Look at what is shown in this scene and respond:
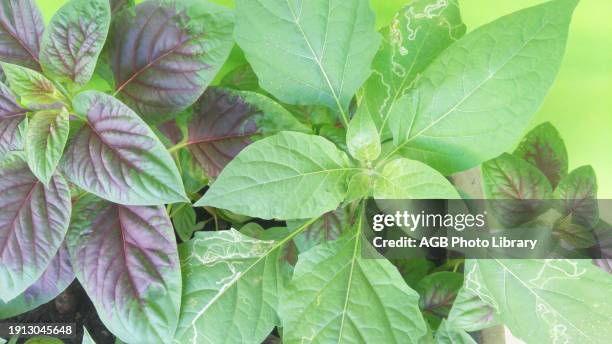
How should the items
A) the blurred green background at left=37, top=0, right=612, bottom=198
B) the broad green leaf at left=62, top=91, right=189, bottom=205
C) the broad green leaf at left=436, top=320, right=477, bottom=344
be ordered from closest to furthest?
the broad green leaf at left=62, top=91, right=189, bottom=205 < the broad green leaf at left=436, top=320, right=477, bottom=344 < the blurred green background at left=37, top=0, right=612, bottom=198

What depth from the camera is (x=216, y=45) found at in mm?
579

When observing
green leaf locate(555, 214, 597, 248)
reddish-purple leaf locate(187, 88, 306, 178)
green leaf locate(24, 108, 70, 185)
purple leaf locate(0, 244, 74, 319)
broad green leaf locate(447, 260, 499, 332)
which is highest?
reddish-purple leaf locate(187, 88, 306, 178)

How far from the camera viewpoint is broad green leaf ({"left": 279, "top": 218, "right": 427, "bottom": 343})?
0.54 meters

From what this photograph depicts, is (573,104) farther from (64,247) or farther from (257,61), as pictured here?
(64,247)

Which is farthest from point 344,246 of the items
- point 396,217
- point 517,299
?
point 517,299

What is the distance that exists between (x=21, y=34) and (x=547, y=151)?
63 centimetres

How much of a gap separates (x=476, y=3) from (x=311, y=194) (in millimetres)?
418

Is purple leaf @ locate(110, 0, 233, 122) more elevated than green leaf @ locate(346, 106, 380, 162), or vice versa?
purple leaf @ locate(110, 0, 233, 122)

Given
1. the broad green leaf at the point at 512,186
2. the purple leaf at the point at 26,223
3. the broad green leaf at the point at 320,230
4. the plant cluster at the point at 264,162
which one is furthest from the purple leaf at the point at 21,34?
the broad green leaf at the point at 512,186

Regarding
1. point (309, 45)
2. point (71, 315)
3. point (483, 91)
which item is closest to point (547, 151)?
point (483, 91)

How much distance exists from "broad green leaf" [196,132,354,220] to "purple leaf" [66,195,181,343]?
10cm

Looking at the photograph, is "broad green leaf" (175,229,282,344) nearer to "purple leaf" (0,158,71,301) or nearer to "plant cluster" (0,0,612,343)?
"plant cluster" (0,0,612,343)

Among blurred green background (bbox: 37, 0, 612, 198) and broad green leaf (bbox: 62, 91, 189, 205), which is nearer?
broad green leaf (bbox: 62, 91, 189, 205)

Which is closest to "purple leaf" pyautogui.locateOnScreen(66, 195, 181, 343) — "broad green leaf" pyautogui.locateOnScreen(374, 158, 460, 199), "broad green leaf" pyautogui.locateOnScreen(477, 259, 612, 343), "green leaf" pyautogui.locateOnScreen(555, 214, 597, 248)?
"broad green leaf" pyautogui.locateOnScreen(374, 158, 460, 199)
